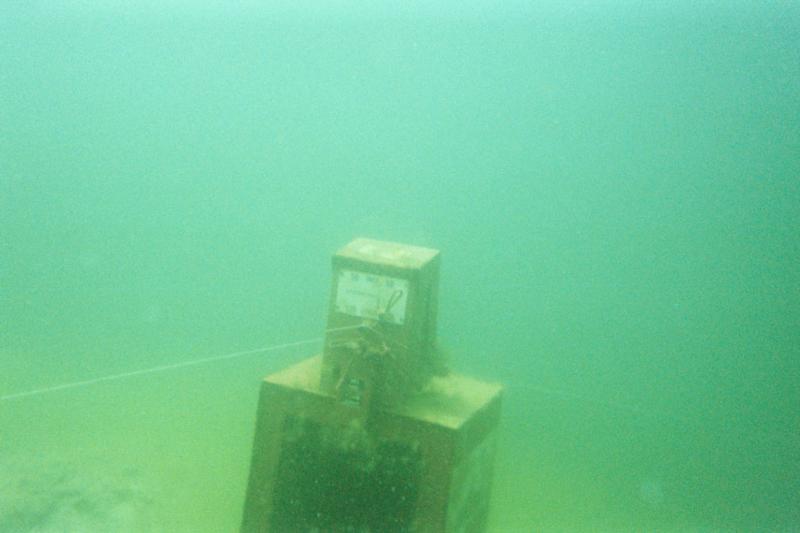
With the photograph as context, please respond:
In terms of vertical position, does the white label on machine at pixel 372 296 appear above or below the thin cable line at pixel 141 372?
above

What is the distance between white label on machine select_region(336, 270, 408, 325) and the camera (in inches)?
77.9

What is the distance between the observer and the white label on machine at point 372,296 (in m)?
1.98

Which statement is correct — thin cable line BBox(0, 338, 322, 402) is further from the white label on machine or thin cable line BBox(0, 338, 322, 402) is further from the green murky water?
the white label on machine

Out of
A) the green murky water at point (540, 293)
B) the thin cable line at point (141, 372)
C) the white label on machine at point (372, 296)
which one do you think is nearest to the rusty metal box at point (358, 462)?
the white label on machine at point (372, 296)

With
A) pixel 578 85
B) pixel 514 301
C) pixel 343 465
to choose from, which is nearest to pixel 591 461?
pixel 514 301

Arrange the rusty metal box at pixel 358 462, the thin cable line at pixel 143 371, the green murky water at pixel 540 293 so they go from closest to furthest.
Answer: the rusty metal box at pixel 358 462 → the green murky water at pixel 540 293 → the thin cable line at pixel 143 371

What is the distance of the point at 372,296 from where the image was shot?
79.4 inches

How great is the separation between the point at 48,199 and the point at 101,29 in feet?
12.1

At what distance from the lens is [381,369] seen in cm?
197

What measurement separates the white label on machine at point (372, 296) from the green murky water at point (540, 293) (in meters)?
1.89

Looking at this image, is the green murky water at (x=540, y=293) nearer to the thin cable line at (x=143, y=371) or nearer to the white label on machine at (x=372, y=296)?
the thin cable line at (x=143, y=371)

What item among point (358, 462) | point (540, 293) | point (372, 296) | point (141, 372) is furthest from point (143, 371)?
point (372, 296)

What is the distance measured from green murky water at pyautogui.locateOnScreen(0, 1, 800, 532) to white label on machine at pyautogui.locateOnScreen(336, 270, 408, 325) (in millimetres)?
1888

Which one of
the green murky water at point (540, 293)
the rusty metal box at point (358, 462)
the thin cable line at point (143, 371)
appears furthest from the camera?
the thin cable line at point (143, 371)
